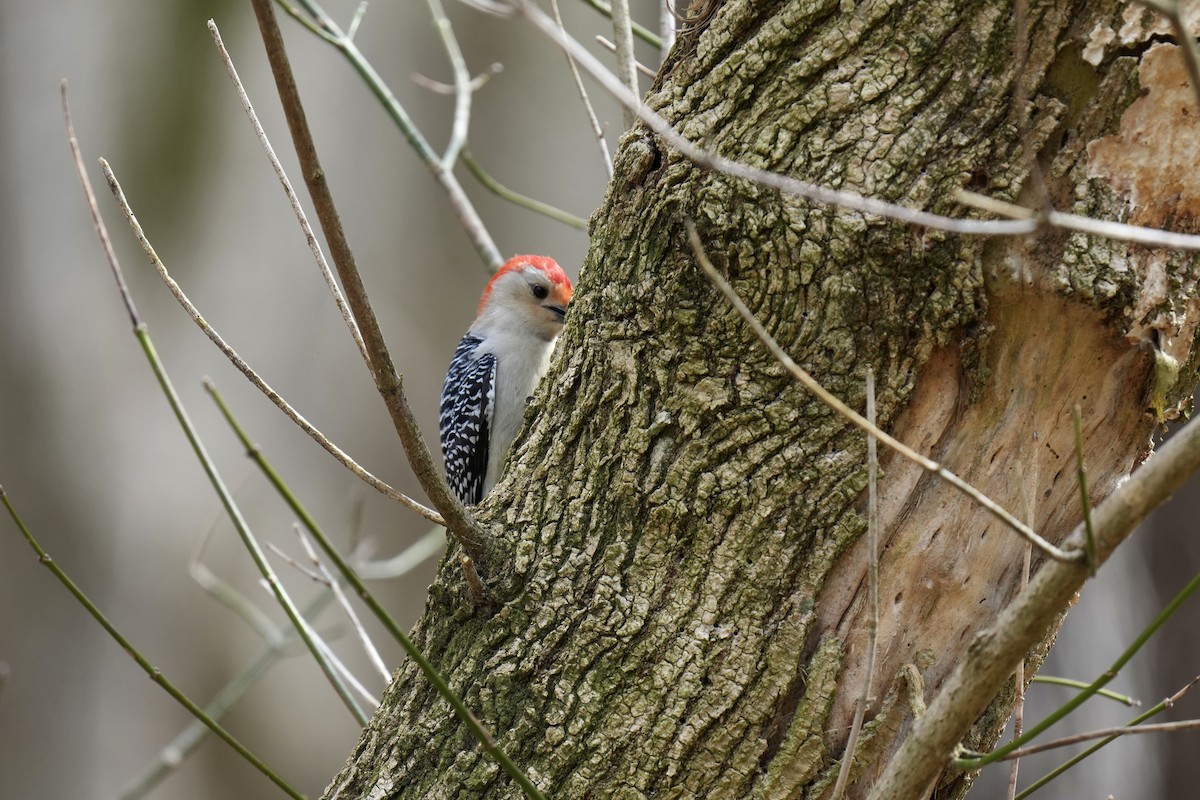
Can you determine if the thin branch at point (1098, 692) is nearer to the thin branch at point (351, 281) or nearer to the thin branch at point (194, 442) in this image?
the thin branch at point (351, 281)

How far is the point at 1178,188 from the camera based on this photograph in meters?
1.57

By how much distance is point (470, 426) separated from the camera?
163 inches

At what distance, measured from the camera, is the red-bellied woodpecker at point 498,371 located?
412cm

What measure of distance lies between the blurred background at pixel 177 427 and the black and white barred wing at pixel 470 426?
2285 millimetres

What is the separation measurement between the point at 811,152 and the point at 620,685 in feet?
3.09

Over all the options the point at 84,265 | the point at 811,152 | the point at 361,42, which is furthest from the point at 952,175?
the point at 361,42

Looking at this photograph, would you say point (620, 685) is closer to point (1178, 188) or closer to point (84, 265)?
point (1178, 188)

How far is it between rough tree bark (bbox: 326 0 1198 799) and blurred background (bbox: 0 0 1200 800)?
4608mm

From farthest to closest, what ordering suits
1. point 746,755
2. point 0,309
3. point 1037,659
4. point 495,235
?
point 495,235, point 0,309, point 1037,659, point 746,755

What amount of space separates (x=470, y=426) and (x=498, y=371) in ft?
0.89

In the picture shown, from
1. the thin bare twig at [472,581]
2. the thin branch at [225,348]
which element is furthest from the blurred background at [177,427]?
the thin branch at [225,348]

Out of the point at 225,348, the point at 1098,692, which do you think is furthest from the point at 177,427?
the point at 1098,692

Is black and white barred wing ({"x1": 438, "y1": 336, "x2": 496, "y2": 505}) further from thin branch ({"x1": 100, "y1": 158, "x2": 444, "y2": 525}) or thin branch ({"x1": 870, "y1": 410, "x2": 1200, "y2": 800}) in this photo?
thin branch ({"x1": 870, "y1": 410, "x2": 1200, "y2": 800})

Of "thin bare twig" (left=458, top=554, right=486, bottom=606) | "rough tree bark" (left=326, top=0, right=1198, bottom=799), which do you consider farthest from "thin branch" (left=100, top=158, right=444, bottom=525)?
"rough tree bark" (left=326, top=0, right=1198, bottom=799)
